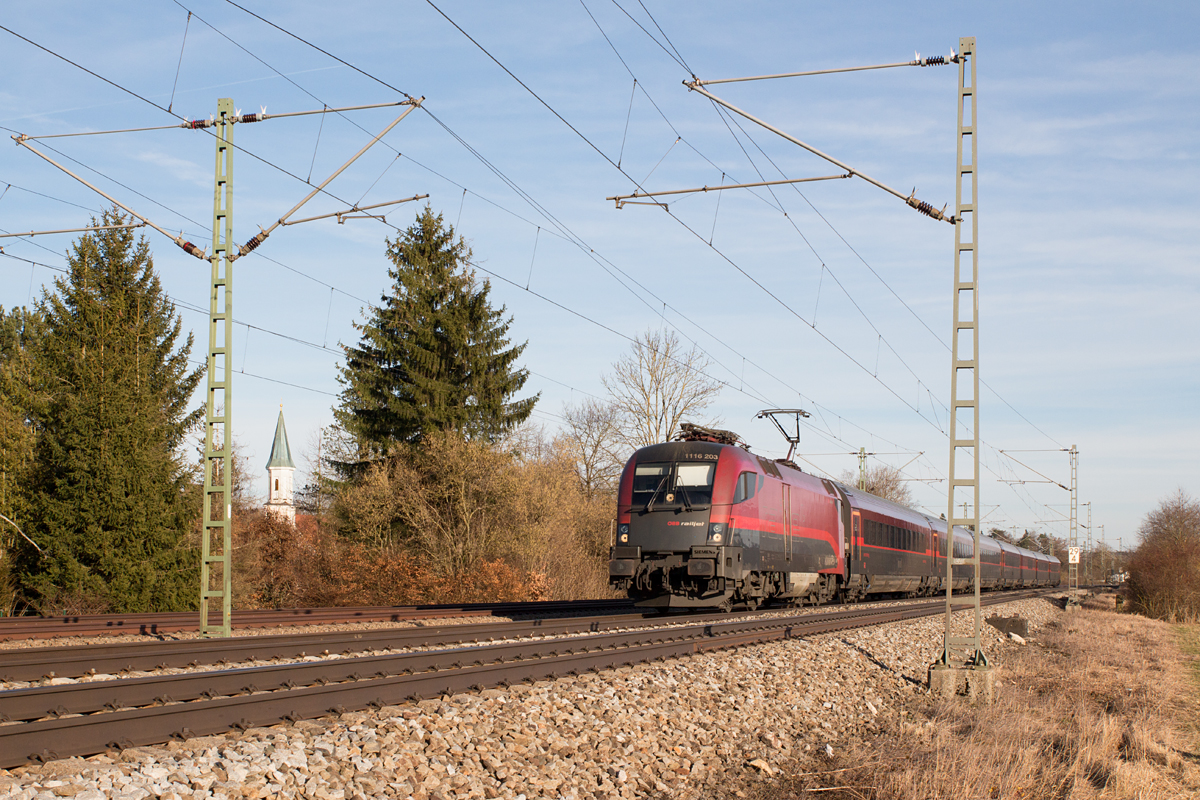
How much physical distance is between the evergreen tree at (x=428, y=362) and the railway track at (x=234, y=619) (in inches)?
552

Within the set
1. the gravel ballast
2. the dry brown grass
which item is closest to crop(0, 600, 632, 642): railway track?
the gravel ballast

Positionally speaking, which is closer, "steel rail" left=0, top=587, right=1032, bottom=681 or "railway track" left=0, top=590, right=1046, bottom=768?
"railway track" left=0, top=590, right=1046, bottom=768

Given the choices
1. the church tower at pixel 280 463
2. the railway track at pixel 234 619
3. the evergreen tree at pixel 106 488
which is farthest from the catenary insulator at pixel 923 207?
the church tower at pixel 280 463

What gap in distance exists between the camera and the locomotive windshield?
761 inches

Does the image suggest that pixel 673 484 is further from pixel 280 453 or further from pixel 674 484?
pixel 280 453

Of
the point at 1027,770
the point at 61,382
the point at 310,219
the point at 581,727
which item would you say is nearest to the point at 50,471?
the point at 61,382

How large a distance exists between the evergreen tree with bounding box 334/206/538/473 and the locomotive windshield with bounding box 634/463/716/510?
15825 mm

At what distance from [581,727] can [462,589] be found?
19.9m

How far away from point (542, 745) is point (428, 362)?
28.8m

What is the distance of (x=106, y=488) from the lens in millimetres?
23234

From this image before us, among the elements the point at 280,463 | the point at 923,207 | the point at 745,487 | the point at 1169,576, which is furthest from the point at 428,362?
the point at 280,463

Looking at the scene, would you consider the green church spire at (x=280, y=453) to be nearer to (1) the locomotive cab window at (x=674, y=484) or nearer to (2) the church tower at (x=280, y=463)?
(2) the church tower at (x=280, y=463)

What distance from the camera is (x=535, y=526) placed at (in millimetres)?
32219

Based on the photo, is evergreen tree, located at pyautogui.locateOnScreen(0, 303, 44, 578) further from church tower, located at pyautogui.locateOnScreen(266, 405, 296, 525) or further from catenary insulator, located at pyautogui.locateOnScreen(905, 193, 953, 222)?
church tower, located at pyautogui.locateOnScreen(266, 405, 296, 525)
